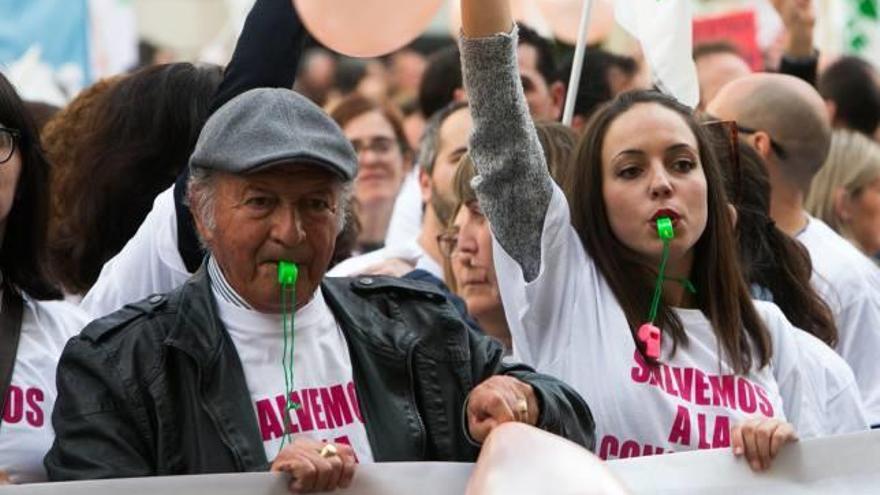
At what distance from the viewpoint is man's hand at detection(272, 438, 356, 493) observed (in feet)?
12.8

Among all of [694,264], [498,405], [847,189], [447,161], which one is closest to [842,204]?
[847,189]

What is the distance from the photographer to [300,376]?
4.17 metres

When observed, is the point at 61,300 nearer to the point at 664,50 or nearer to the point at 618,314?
the point at 618,314

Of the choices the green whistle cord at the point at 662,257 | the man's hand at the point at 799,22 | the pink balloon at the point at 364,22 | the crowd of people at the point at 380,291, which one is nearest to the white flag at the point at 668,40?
the crowd of people at the point at 380,291

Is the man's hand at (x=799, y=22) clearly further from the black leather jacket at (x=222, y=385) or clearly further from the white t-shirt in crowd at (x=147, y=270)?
the black leather jacket at (x=222, y=385)

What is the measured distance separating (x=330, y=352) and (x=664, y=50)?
7.16ft

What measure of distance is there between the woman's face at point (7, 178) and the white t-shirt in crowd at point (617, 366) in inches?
43.4

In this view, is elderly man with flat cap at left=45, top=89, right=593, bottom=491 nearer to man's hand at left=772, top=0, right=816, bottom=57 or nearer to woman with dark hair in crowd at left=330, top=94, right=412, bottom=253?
man's hand at left=772, top=0, right=816, bottom=57

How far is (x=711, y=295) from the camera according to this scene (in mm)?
4965

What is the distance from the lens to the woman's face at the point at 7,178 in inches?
176

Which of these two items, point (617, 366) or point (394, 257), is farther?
point (394, 257)

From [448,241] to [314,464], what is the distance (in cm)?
214

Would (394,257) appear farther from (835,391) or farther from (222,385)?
(222,385)

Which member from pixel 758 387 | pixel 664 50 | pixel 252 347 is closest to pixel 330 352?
pixel 252 347
